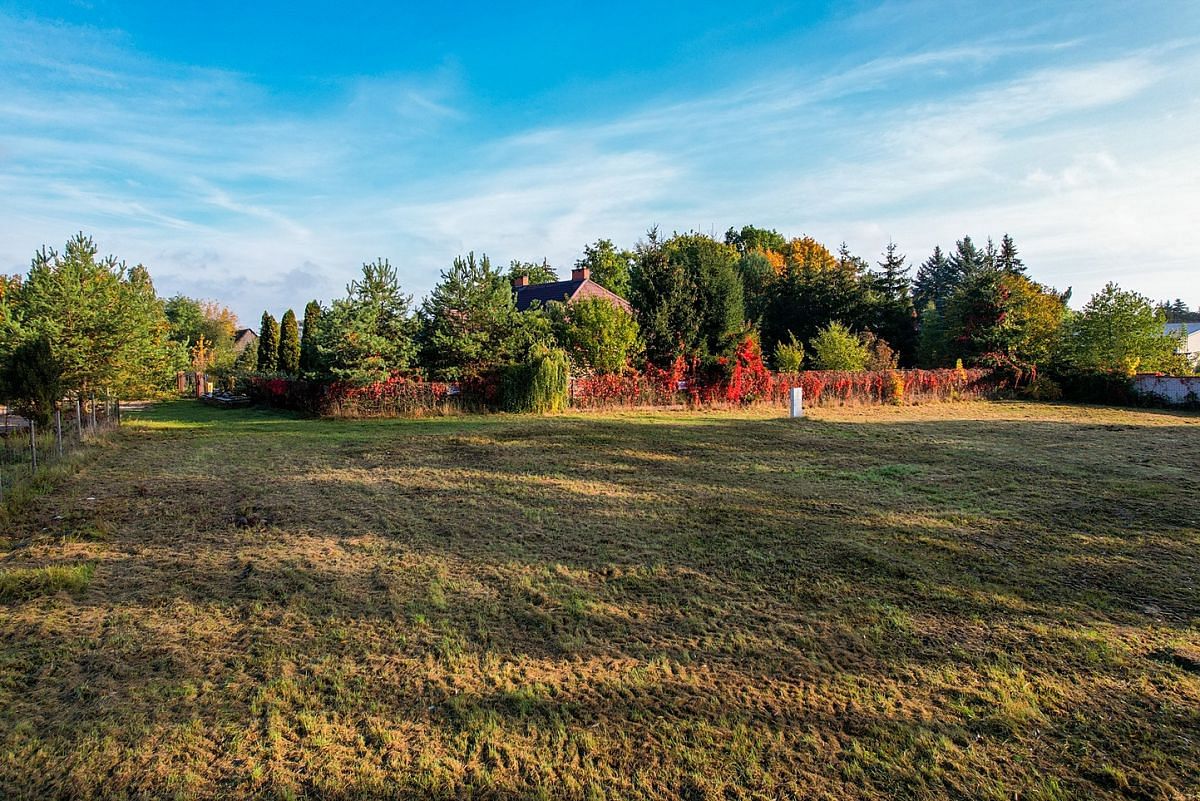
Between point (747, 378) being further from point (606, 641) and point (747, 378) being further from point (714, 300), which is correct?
point (606, 641)

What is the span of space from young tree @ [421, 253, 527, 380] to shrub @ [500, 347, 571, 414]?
867mm

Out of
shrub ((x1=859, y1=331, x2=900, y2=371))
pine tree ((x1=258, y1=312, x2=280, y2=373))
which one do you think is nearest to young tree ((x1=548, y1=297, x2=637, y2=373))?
shrub ((x1=859, y1=331, x2=900, y2=371))

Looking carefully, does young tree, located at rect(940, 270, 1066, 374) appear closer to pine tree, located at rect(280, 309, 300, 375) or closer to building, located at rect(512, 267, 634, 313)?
building, located at rect(512, 267, 634, 313)

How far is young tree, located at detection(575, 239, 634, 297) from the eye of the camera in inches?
1657

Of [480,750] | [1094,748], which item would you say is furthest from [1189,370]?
[480,750]

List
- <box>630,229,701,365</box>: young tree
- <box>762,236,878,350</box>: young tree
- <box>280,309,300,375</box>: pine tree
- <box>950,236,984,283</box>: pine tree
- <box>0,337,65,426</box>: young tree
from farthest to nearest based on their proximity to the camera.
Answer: <box>950,236,984,283</box>: pine tree, <box>762,236,878,350</box>: young tree, <box>280,309,300,375</box>: pine tree, <box>630,229,701,365</box>: young tree, <box>0,337,65,426</box>: young tree

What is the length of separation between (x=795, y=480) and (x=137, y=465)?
1003cm

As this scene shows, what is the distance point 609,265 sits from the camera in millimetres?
42781

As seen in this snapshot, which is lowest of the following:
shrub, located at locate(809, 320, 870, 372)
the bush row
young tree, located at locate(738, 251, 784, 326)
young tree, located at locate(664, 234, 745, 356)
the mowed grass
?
the mowed grass

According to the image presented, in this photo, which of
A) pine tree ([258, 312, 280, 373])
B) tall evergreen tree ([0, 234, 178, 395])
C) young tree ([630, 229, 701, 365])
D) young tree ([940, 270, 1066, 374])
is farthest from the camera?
pine tree ([258, 312, 280, 373])

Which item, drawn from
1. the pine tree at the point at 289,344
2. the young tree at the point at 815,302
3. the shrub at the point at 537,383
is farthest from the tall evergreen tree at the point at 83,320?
the young tree at the point at 815,302

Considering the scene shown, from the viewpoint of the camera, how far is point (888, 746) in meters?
2.73

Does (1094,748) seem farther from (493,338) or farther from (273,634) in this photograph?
(493,338)

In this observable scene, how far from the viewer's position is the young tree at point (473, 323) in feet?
57.8
